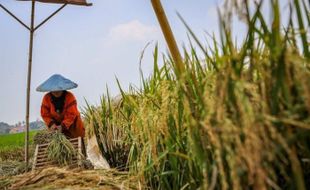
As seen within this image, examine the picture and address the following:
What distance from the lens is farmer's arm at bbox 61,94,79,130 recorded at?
7476 mm

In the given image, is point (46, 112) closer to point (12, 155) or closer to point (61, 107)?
point (61, 107)

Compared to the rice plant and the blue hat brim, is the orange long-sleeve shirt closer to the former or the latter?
the blue hat brim

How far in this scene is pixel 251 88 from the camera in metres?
1.79

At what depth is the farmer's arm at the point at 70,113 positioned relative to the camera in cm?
748

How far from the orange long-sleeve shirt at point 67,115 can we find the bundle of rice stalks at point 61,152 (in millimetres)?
1148

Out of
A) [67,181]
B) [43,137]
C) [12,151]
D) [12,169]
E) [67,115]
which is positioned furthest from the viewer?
[12,151]

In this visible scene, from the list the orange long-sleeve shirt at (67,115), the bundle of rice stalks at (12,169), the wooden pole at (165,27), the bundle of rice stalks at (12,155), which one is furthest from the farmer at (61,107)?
the wooden pole at (165,27)

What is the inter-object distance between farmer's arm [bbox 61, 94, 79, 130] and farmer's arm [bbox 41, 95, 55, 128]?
0.17m

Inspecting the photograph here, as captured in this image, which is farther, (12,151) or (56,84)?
(12,151)

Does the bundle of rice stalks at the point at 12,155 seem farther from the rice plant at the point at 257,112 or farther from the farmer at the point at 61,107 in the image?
the rice plant at the point at 257,112

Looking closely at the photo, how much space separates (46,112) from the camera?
24.9ft

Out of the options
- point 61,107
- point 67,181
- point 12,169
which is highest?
point 61,107

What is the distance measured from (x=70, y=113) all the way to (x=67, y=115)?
47 mm

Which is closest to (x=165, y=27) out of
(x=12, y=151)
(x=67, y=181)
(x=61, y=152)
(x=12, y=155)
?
(x=67, y=181)
